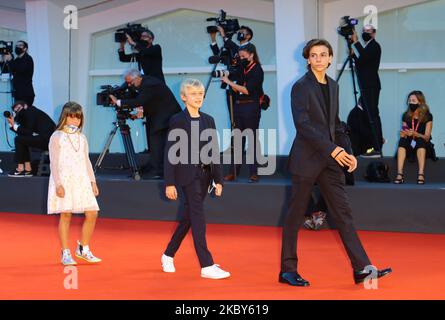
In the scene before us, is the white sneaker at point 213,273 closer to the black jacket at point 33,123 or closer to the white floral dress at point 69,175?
the white floral dress at point 69,175

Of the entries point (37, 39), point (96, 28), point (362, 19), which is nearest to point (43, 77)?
point (37, 39)

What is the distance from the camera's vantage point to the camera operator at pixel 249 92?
848cm

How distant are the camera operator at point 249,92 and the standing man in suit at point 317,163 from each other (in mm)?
3675

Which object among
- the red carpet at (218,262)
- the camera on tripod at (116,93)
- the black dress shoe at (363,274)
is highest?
the camera on tripod at (116,93)

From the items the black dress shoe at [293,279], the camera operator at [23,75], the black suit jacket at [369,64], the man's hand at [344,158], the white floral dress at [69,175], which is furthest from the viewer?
the camera operator at [23,75]

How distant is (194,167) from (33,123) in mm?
5702

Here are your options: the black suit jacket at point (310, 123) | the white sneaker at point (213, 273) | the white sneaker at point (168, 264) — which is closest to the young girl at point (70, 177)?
the white sneaker at point (168, 264)

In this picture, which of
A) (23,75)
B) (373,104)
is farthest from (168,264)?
(23,75)

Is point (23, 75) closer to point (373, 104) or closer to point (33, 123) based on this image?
point (33, 123)

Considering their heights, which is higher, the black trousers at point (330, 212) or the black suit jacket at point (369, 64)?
the black suit jacket at point (369, 64)

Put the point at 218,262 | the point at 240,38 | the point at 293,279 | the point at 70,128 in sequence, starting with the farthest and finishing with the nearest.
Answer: the point at 240,38, the point at 218,262, the point at 70,128, the point at 293,279

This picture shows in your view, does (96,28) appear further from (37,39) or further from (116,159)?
(116,159)

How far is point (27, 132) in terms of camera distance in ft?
33.8

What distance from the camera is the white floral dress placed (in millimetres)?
5773
